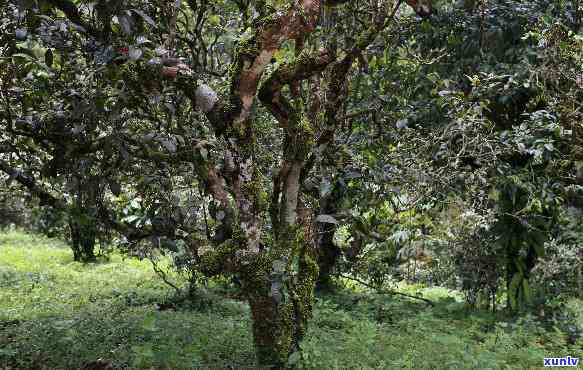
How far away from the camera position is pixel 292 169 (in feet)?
11.5

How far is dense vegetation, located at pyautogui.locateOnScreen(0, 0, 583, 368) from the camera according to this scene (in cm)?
331

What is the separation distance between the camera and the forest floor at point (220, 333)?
402 centimetres

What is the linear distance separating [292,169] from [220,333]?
6.94 feet

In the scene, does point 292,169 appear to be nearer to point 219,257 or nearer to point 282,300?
point 219,257

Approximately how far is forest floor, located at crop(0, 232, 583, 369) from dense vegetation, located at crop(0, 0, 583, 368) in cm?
4

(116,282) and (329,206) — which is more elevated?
(329,206)

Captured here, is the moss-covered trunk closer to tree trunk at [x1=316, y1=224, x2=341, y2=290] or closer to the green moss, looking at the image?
the green moss

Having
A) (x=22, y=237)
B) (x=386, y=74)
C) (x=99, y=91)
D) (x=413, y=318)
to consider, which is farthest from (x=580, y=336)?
(x=22, y=237)

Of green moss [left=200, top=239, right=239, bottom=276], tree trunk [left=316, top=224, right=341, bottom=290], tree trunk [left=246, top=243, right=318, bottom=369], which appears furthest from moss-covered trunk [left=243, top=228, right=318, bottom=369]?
tree trunk [left=316, top=224, right=341, bottom=290]

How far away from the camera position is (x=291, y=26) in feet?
10.5

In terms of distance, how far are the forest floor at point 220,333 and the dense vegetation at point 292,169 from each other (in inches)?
1.5

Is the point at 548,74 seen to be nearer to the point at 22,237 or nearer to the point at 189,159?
the point at 189,159

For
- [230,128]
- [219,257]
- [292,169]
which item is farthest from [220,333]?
[230,128]

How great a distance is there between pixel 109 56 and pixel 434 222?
19.4 ft
